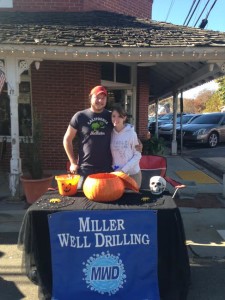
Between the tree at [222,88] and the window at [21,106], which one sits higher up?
the tree at [222,88]

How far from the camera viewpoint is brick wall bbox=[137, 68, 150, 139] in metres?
10.4

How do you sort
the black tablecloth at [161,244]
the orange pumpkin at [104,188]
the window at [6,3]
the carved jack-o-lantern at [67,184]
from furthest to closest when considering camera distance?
the window at [6,3], the carved jack-o-lantern at [67,184], the orange pumpkin at [104,188], the black tablecloth at [161,244]

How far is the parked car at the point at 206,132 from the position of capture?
14773 millimetres

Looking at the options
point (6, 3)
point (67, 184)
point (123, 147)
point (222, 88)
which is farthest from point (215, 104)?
point (67, 184)

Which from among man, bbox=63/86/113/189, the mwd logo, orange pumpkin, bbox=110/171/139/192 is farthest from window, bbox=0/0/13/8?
the mwd logo

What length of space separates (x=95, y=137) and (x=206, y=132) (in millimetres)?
12202

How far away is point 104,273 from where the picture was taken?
9.82 ft

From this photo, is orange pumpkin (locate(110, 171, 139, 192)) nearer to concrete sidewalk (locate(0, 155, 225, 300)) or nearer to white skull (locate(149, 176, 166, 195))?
white skull (locate(149, 176, 166, 195))

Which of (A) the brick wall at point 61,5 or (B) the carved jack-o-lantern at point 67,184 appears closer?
(B) the carved jack-o-lantern at point 67,184

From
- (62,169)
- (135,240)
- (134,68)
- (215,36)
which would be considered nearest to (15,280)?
(135,240)

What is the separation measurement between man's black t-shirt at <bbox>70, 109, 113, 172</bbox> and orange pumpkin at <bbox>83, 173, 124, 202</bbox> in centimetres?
38

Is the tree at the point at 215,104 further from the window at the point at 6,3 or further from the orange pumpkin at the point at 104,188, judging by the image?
the orange pumpkin at the point at 104,188

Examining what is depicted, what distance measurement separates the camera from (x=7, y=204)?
20.0 feet

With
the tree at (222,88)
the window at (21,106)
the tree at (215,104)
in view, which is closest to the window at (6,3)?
the window at (21,106)
